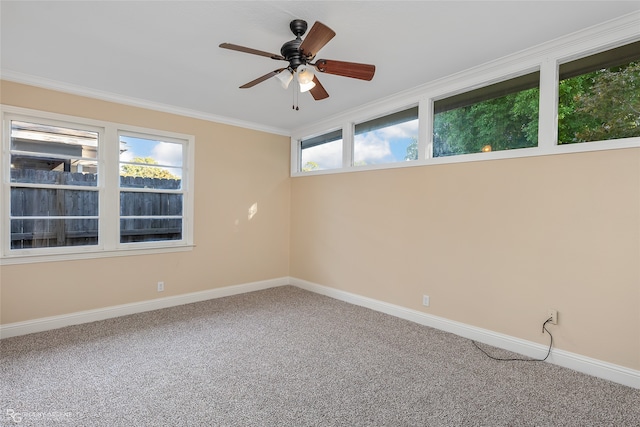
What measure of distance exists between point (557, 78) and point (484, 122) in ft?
2.08

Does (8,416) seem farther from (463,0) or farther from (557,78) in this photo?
(557,78)

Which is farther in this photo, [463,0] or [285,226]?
[285,226]

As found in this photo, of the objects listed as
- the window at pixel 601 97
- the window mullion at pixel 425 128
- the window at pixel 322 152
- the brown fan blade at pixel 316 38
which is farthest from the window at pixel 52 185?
the window at pixel 601 97

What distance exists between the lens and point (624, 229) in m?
2.27

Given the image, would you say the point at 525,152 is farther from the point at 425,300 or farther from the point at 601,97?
the point at 425,300

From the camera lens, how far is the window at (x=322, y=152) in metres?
4.54

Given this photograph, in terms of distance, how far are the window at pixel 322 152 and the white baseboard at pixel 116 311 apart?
79.4 inches

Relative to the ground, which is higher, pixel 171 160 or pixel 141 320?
pixel 171 160

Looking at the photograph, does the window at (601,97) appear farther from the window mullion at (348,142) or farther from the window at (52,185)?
the window at (52,185)

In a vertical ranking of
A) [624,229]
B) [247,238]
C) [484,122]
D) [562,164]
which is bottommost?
[247,238]

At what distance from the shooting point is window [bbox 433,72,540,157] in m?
2.76

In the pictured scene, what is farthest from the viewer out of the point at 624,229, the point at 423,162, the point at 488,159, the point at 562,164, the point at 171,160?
the point at 171,160

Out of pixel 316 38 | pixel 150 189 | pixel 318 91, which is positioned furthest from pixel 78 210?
pixel 316 38

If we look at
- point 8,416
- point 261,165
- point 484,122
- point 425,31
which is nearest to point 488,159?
point 484,122
